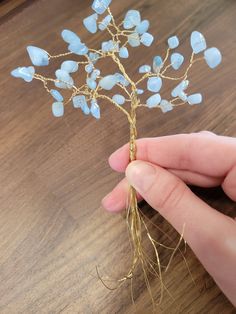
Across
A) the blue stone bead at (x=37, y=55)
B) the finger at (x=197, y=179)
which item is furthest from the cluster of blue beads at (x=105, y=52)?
the finger at (x=197, y=179)

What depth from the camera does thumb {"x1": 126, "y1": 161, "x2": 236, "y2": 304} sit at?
0.35m

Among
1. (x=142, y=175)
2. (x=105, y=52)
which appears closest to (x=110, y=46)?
(x=105, y=52)

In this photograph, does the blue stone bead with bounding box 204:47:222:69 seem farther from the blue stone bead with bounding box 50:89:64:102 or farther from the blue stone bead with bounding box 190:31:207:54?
the blue stone bead with bounding box 50:89:64:102

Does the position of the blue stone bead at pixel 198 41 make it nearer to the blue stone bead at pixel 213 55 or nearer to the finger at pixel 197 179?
the blue stone bead at pixel 213 55

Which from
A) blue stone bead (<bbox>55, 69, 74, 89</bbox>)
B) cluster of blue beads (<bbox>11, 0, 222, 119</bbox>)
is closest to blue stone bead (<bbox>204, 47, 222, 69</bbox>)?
cluster of blue beads (<bbox>11, 0, 222, 119</bbox>)

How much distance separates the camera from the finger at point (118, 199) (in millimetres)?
438

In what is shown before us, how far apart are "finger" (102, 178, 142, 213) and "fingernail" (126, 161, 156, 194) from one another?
0.05 metres

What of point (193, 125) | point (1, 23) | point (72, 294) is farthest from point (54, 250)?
point (1, 23)

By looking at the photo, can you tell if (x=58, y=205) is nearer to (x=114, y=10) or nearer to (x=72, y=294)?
(x=72, y=294)

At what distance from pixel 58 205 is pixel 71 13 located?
11.1 inches

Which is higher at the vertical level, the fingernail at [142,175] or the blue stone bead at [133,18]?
the blue stone bead at [133,18]

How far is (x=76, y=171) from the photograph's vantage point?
1.57 ft

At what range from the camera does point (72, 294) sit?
42cm

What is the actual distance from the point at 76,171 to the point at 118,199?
0.07 meters
